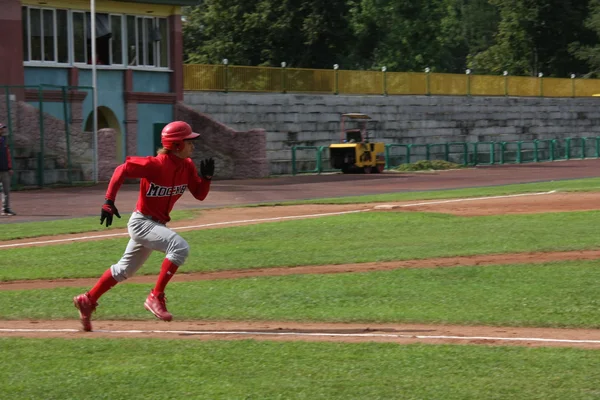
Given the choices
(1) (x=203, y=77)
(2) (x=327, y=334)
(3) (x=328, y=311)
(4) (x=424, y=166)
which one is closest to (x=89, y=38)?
(1) (x=203, y=77)

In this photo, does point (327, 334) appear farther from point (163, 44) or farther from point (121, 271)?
point (163, 44)

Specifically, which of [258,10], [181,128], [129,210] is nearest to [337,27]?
[258,10]

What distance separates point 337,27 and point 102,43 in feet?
82.4

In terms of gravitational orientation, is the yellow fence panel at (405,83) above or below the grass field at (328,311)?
above

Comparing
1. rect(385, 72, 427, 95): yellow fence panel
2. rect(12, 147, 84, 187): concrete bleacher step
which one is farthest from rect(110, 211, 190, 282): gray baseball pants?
rect(385, 72, 427, 95): yellow fence panel

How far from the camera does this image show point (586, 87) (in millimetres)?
59969

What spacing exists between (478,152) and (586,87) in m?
12.6

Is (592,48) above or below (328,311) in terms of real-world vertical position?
above

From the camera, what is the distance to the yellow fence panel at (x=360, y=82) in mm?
45000

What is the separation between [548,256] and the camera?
14297 millimetres

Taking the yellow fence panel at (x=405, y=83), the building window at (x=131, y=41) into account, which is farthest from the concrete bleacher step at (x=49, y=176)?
the yellow fence panel at (x=405, y=83)

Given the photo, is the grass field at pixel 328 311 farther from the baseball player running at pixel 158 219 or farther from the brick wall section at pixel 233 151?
the brick wall section at pixel 233 151

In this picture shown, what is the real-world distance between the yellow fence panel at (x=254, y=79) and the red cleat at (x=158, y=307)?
30.9 metres

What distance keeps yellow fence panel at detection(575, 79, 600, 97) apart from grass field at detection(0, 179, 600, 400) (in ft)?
137
